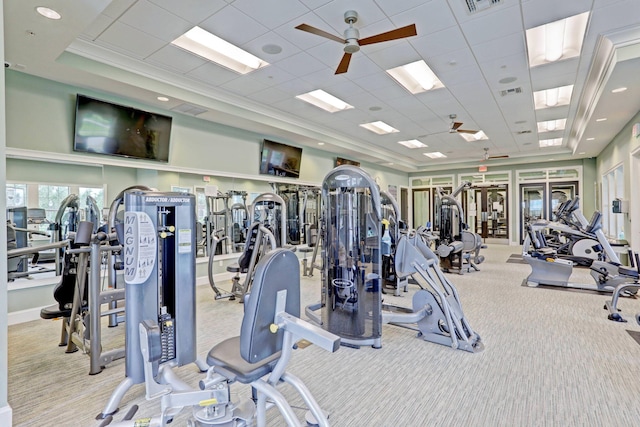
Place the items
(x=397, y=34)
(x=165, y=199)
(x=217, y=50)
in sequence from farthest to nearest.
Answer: (x=217, y=50) < (x=397, y=34) < (x=165, y=199)

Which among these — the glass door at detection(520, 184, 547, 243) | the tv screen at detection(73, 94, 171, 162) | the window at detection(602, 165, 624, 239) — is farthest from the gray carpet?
the glass door at detection(520, 184, 547, 243)

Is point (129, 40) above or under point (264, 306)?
above

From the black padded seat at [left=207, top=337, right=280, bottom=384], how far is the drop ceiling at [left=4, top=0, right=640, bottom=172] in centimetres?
311

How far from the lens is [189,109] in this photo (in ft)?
18.9

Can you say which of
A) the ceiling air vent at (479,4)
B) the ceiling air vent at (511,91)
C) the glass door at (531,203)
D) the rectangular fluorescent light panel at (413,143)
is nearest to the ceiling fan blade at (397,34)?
the ceiling air vent at (479,4)

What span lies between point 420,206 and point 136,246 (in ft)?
45.0

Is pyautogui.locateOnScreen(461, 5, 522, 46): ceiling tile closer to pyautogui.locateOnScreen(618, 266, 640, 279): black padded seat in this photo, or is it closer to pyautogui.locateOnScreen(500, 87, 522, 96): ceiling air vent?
pyautogui.locateOnScreen(500, 87, 522, 96): ceiling air vent

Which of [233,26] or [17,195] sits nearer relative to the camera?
[233,26]

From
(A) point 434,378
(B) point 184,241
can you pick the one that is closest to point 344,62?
(B) point 184,241

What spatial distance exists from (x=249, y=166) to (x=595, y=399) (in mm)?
6427

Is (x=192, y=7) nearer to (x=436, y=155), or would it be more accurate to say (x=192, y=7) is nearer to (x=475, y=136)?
(x=475, y=136)

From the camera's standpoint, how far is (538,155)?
37.8ft

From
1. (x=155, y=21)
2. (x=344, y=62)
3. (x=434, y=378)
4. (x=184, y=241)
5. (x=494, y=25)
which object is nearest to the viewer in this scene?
(x=184, y=241)

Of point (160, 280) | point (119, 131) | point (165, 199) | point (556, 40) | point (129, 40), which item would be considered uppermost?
point (556, 40)
